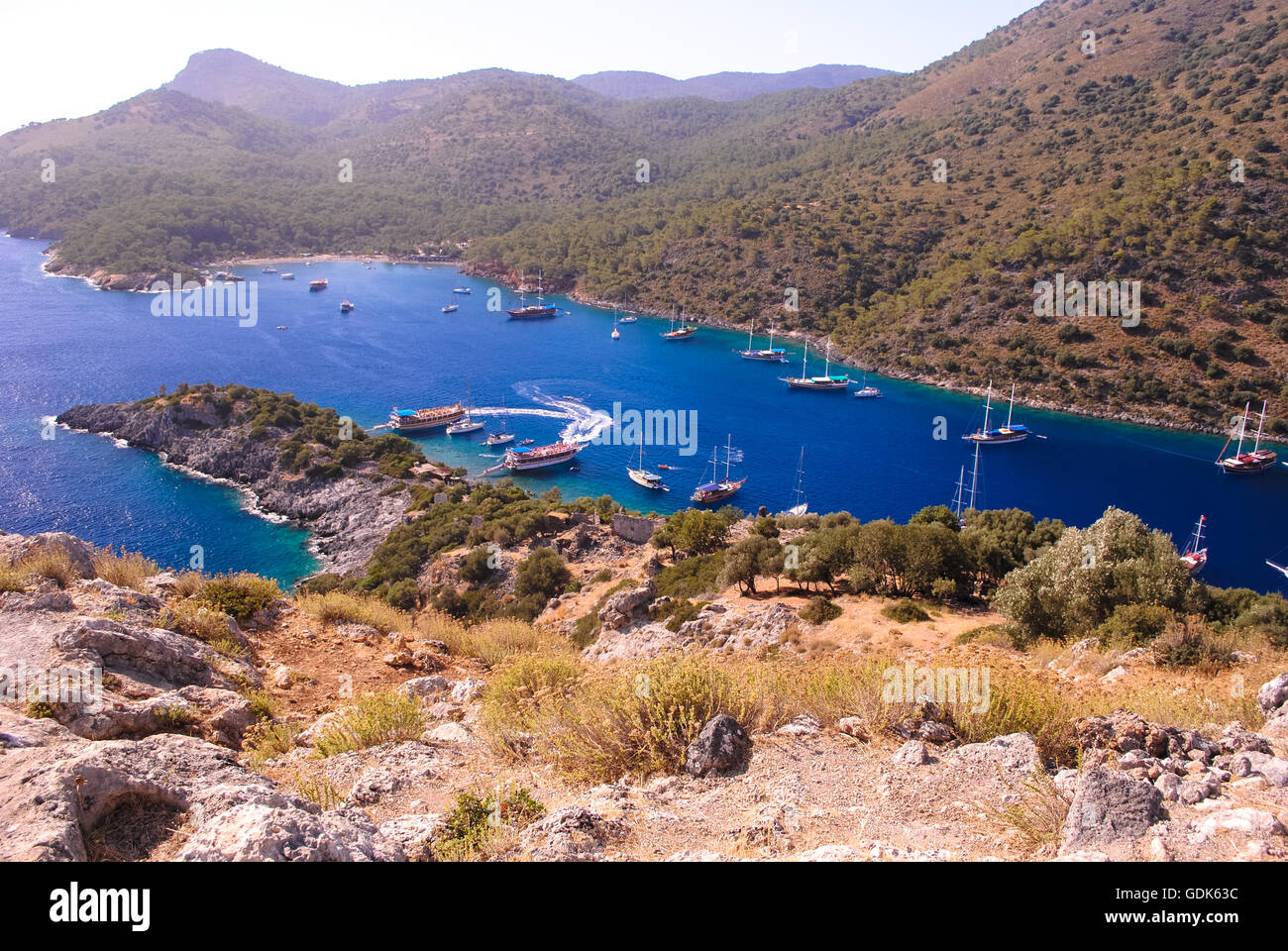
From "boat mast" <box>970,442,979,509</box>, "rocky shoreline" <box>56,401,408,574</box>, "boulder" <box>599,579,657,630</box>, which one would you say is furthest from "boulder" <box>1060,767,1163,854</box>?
"boat mast" <box>970,442,979,509</box>

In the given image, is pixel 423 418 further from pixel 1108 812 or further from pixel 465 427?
pixel 1108 812

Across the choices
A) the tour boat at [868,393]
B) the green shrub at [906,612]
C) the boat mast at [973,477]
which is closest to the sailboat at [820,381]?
the tour boat at [868,393]

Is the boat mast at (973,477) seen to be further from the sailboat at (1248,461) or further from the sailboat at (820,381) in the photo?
the sailboat at (820,381)

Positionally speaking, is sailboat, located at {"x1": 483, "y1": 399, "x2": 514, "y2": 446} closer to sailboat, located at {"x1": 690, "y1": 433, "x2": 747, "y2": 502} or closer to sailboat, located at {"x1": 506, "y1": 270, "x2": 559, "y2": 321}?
sailboat, located at {"x1": 690, "y1": 433, "x2": 747, "y2": 502}

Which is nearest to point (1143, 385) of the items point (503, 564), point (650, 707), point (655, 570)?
point (655, 570)

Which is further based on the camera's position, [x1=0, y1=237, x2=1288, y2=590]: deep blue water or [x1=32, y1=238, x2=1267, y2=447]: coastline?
[x1=32, y1=238, x2=1267, y2=447]: coastline

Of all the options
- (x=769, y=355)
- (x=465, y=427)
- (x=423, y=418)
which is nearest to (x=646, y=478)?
(x=465, y=427)
